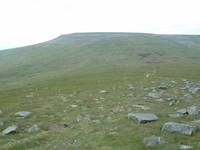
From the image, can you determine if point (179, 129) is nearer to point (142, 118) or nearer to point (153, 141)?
point (153, 141)

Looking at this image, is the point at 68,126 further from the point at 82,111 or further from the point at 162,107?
the point at 162,107

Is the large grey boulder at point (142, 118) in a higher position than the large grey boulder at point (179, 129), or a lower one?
lower

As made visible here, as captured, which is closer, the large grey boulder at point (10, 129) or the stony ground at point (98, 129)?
the stony ground at point (98, 129)

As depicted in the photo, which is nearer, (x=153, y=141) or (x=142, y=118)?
(x=153, y=141)

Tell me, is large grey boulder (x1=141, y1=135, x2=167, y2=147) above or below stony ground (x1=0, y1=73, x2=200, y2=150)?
above

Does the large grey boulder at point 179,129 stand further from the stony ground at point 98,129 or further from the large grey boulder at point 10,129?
the large grey boulder at point 10,129

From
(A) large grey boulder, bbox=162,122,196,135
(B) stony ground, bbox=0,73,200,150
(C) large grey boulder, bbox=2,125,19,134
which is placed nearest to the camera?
(B) stony ground, bbox=0,73,200,150

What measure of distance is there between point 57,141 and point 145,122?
9784mm

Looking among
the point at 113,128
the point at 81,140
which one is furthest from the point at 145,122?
the point at 81,140

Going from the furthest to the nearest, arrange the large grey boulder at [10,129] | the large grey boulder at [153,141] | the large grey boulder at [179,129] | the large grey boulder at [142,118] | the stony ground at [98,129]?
the large grey boulder at [142,118], the large grey boulder at [10,129], the large grey boulder at [179,129], the stony ground at [98,129], the large grey boulder at [153,141]

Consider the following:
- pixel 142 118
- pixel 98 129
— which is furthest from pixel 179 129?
pixel 98 129

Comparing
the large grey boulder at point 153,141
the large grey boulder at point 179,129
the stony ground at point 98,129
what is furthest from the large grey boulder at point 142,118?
the large grey boulder at point 153,141

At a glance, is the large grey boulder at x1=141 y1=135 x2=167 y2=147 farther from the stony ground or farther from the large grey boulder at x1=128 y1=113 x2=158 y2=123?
the large grey boulder at x1=128 y1=113 x2=158 y2=123

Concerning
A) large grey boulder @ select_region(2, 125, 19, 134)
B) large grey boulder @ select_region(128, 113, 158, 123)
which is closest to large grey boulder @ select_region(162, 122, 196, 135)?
large grey boulder @ select_region(128, 113, 158, 123)
